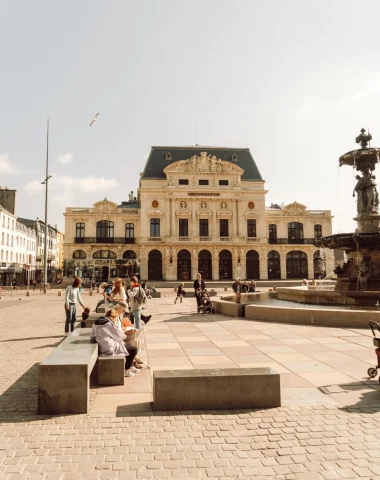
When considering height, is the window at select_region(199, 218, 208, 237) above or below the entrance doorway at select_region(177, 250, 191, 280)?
above

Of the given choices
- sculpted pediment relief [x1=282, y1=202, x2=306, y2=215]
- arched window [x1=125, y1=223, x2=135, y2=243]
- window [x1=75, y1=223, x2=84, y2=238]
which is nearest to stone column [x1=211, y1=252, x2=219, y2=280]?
arched window [x1=125, y1=223, x2=135, y2=243]

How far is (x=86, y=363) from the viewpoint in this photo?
5297mm

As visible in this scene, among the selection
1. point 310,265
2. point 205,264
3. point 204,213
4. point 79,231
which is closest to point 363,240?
point 205,264

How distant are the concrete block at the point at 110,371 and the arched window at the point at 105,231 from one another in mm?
49949

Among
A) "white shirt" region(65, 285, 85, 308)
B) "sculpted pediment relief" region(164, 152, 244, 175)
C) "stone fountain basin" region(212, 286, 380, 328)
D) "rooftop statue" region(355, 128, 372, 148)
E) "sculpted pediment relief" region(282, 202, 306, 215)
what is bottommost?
"stone fountain basin" region(212, 286, 380, 328)

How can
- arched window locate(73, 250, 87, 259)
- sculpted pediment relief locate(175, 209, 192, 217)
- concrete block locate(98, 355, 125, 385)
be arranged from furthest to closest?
1. sculpted pediment relief locate(175, 209, 192, 217)
2. arched window locate(73, 250, 87, 259)
3. concrete block locate(98, 355, 125, 385)

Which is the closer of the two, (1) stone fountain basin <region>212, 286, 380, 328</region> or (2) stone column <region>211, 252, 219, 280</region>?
(1) stone fountain basin <region>212, 286, 380, 328</region>

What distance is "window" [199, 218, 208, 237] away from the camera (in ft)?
183

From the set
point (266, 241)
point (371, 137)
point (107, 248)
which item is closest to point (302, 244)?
point (266, 241)

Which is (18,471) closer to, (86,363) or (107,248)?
(86,363)

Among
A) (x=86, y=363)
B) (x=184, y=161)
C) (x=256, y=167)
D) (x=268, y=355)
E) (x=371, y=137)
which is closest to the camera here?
(x=86, y=363)

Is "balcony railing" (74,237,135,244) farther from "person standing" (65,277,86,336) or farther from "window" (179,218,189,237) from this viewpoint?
"person standing" (65,277,86,336)

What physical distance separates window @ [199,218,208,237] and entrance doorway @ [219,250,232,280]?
378 cm

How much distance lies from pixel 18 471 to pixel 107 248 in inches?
2074
